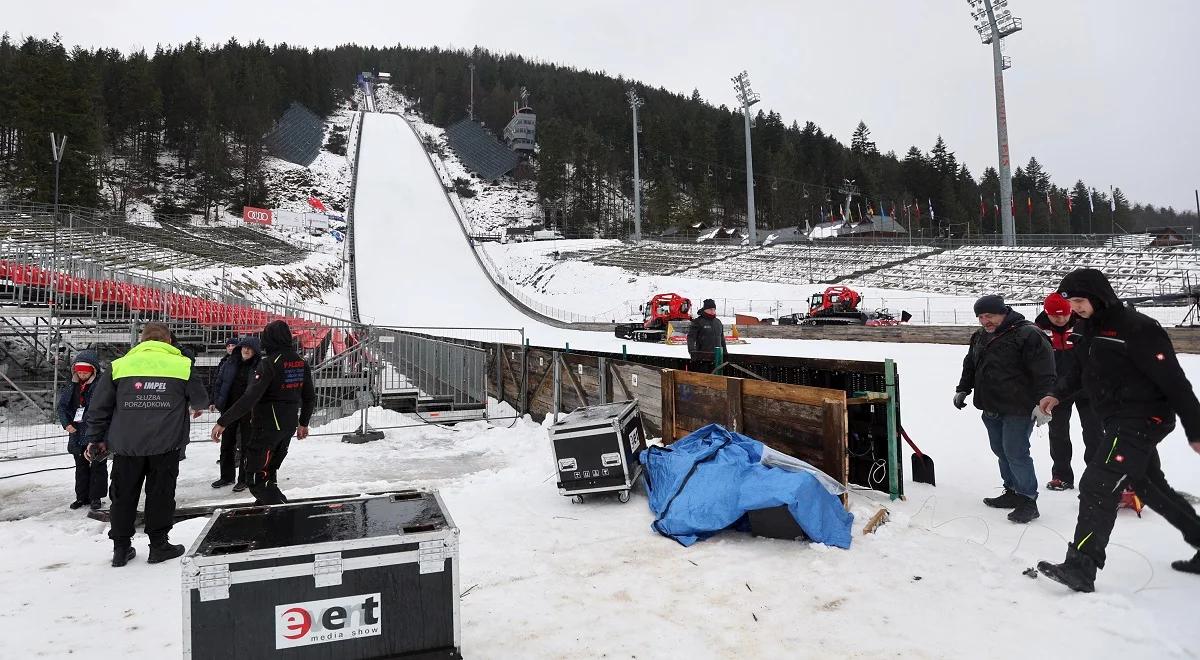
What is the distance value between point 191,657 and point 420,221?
209 ft

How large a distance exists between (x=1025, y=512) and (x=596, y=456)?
358cm

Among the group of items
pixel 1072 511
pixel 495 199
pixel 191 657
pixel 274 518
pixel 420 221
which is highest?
pixel 495 199

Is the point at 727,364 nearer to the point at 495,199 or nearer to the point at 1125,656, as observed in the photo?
the point at 1125,656

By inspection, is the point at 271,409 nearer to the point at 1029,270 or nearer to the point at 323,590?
the point at 323,590

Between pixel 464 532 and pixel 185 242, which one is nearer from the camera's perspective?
pixel 464 532

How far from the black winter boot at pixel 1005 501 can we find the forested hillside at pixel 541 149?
47.9 meters

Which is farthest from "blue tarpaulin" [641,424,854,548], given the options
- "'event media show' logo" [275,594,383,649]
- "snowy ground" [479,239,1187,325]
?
"snowy ground" [479,239,1187,325]

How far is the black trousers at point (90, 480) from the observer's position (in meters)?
5.73

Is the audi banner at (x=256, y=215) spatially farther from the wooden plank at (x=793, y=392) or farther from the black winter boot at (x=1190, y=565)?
Answer: the black winter boot at (x=1190, y=565)

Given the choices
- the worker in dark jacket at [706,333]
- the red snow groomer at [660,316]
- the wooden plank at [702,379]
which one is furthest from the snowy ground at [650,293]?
the wooden plank at [702,379]

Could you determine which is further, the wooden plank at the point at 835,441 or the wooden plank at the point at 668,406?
the wooden plank at the point at 668,406

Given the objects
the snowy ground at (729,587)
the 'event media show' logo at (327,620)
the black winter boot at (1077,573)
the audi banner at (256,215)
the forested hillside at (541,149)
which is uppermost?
the forested hillside at (541,149)

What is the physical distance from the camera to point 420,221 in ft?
205

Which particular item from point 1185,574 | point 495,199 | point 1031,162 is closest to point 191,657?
point 1185,574
